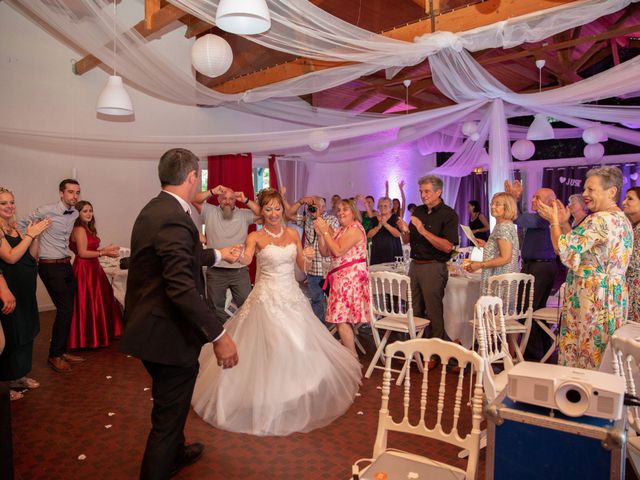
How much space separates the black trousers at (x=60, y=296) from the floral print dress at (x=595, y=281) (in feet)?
12.9

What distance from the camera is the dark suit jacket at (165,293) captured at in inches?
83.3

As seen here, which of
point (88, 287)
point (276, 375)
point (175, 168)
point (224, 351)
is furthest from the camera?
point (88, 287)

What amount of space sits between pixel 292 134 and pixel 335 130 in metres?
0.44

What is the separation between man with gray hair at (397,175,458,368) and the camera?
4.37m

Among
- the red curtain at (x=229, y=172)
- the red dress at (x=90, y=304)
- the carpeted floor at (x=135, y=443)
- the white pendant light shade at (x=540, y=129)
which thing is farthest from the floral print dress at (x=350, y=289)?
the red curtain at (x=229, y=172)

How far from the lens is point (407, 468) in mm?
1919

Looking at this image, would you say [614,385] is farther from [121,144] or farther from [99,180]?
[99,180]

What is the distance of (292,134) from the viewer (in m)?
5.23

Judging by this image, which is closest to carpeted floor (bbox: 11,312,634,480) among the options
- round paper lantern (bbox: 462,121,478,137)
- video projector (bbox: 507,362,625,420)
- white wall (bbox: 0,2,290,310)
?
video projector (bbox: 507,362,625,420)

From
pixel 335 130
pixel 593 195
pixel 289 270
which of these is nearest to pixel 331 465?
pixel 289 270

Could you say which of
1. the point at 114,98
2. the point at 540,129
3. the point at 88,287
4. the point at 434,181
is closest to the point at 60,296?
the point at 88,287

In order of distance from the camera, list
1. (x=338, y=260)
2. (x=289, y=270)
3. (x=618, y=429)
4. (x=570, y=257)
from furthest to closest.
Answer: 1. (x=338, y=260)
2. (x=289, y=270)
3. (x=570, y=257)
4. (x=618, y=429)

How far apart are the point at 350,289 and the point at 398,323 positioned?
0.50 metres

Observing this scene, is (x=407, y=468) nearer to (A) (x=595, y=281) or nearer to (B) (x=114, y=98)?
(A) (x=595, y=281)
